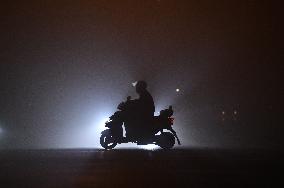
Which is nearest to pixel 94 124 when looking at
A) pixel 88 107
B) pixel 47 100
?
pixel 88 107

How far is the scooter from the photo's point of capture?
1916 centimetres

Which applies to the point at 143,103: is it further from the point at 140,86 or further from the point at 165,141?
the point at 165,141

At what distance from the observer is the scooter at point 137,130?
19156 millimetres

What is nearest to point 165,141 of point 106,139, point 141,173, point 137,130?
point 137,130

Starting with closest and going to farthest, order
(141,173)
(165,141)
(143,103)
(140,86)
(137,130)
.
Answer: (141,173) → (137,130) → (165,141) → (143,103) → (140,86)

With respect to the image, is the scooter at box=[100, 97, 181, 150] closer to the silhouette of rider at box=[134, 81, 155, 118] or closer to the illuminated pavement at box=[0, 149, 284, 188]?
the silhouette of rider at box=[134, 81, 155, 118]

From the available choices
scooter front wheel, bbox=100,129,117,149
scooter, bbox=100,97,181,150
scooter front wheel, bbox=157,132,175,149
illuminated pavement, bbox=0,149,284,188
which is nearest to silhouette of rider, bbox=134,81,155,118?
scooter, bbox=100,97,181,150

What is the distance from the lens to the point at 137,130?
1922 centimetres

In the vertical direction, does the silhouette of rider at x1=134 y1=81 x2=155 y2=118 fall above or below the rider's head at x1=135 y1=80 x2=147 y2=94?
below

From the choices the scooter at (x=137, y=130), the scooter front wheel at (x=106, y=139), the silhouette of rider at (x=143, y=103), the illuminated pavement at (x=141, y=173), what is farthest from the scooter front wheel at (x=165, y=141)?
the illuminated pavement at (x=141, y=173)

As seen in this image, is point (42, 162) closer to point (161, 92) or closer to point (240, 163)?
point (240, 163)

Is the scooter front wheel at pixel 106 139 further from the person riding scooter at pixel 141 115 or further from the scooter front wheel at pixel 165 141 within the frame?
the scooter front wheel at pixel 165 141

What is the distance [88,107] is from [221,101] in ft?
45.1

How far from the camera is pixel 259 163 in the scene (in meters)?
12.8
